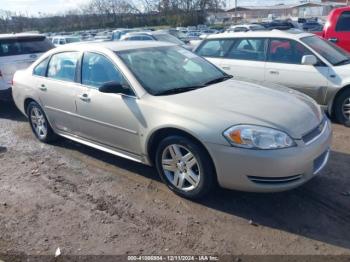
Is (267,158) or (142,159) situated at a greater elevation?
(267,158)

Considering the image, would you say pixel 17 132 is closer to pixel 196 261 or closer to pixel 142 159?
pixel 142 159

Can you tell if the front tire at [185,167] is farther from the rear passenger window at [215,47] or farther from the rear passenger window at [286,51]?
the rear passenger window at [215,47]

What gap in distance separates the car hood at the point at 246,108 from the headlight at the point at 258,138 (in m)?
0.06

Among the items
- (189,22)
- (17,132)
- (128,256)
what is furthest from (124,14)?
(128,256)

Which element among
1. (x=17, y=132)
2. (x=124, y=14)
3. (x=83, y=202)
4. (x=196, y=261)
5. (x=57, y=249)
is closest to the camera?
(x=196, y=261)

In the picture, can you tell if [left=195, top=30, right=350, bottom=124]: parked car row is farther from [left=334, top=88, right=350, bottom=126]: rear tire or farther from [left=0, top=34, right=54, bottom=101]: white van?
[left=0, top=34, right=54, bottom=101]: white van

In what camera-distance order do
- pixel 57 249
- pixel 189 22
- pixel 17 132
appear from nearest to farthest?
pixel 57 249
pixel 17 132
pixel 189 22

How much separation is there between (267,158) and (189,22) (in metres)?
54.2

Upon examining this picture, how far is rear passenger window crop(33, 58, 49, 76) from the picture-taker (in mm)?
5254

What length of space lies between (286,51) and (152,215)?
13.3ft

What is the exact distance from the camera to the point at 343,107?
18.8 ft

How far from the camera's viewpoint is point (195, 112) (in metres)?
3.46

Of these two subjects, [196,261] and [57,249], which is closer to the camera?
[196,261]

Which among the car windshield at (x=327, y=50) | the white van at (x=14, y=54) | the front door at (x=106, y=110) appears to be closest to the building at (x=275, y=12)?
the white van at (x=14, y=54)
